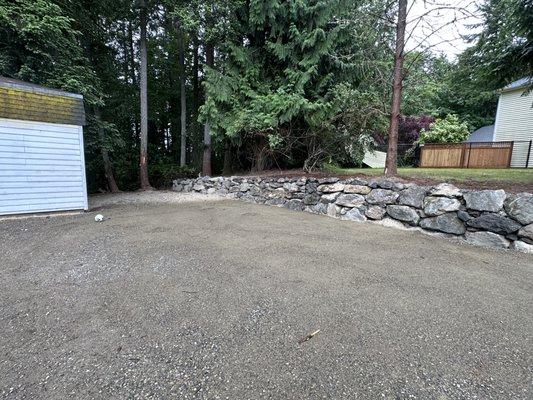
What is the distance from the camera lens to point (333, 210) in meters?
5.74

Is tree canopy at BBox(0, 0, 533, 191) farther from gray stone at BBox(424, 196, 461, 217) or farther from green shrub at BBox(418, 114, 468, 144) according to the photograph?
green shrub at BBox(418, 114, 468, 144)

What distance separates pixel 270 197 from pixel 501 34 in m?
5.59

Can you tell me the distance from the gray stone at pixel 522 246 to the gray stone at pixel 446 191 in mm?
886

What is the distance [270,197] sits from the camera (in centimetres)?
730

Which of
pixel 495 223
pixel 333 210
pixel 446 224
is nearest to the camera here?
pixel 495 223

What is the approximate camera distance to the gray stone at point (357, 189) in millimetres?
5137

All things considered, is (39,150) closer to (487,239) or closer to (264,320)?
(264,320)

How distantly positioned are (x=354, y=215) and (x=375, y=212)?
1.46ft

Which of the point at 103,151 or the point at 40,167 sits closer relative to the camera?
the point at 40,167


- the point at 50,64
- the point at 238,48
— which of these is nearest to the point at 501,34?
the point at 238,48

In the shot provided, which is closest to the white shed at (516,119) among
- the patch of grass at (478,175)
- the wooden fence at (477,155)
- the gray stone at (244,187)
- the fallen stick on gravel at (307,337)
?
the wooden fence at (477,155)

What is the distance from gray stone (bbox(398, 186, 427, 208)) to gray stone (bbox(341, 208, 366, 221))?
0.82 meters

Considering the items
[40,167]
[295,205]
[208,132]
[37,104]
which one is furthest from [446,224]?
[208,132]

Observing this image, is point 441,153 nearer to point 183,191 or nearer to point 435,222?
point 435,222
